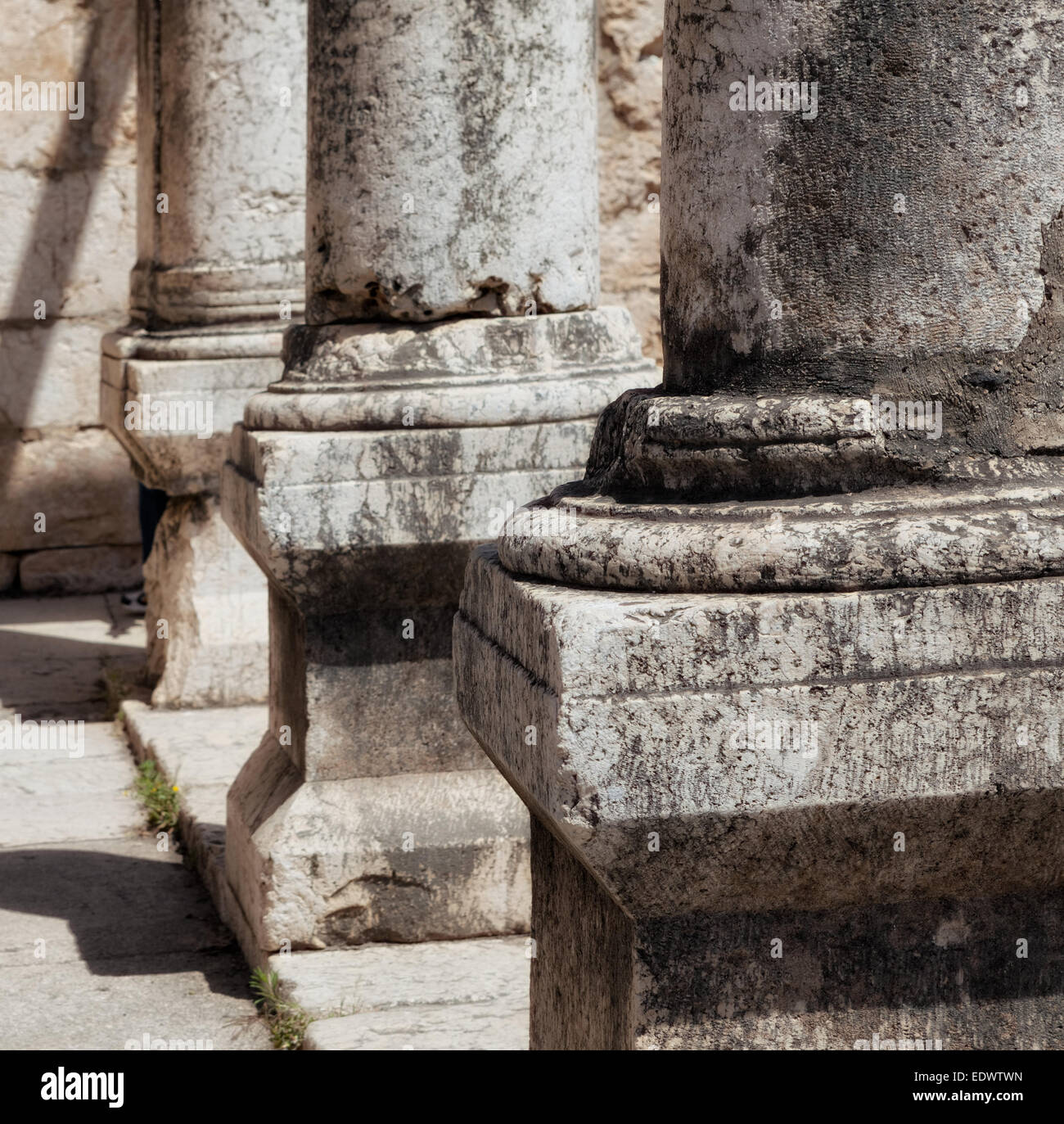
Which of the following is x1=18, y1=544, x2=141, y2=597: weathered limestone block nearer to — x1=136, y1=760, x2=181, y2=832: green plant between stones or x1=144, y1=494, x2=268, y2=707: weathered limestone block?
x1=144, y1=494, x2=268, y2=707: weathered limestone block

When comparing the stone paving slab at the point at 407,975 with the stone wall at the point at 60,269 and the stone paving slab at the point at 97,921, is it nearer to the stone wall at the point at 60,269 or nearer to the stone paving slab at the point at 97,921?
the stone paving slab at the point at 97,921

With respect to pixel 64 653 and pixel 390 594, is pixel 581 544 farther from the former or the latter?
pixel 64 653

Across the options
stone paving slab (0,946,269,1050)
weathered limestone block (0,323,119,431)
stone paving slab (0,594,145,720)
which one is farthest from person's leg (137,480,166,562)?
stone paving slab (0,946,269,1050)

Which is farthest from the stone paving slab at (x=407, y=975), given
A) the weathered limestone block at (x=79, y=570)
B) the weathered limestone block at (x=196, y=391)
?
the weathered limestone block at (x=79, y=570)

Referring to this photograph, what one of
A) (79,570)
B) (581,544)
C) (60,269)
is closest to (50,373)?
(60,269)

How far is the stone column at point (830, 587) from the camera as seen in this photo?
5.61ft

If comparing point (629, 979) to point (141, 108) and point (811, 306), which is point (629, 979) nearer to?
point (811, 306)

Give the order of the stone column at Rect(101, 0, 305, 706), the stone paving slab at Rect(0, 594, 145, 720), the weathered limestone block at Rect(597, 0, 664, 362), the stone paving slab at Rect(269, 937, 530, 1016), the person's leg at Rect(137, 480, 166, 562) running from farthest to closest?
the weathered limestone block at Rect(597, 0, 664, 362)
the person's leg at Rect(137, 480, 166, 562)
the stone paving slab at Rect(0, 594, 145, 720)
the stone column at Rect(101, 0, 305, 706)
the stone paving slab at Rect(269, 937, 530, 1016)

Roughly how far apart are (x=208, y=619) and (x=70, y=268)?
2.81m

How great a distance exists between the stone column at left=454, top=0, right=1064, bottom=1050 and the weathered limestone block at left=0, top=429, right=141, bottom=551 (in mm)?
6285

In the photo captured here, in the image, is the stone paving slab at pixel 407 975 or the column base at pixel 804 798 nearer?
the column base at pixel 804 798

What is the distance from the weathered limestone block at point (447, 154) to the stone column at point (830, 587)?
1.66 m

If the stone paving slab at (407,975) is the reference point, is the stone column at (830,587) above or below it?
above

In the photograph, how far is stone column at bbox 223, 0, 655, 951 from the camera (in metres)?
3.51
